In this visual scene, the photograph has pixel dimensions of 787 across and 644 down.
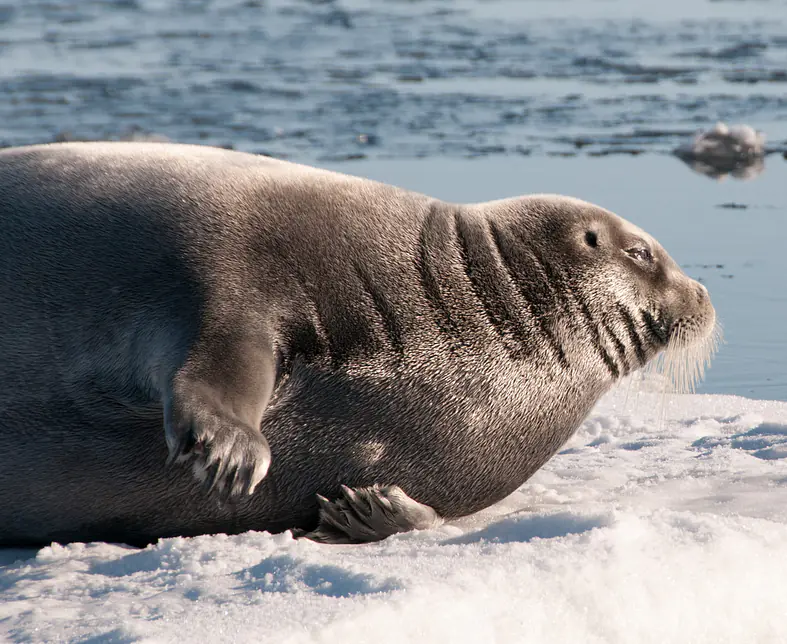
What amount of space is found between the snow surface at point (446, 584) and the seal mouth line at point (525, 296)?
563mm

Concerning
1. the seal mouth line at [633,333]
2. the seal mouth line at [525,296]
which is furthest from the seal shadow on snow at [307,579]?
the seal mouth line at [633,333]

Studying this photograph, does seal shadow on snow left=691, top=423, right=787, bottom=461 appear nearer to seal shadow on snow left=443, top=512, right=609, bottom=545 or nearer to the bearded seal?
the bearded seal

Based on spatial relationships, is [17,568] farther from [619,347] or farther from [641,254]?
[641,254]

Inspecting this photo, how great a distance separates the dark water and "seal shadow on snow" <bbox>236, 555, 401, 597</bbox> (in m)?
3.44

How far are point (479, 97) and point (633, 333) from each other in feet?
30.5

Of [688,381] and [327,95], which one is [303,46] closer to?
[327,95]

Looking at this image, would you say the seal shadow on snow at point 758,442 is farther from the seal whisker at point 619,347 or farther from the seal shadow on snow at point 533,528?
the seal shadow on snow at point 533,528

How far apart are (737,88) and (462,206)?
1028cm

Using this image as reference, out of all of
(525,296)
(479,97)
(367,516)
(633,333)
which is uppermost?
(525,296)

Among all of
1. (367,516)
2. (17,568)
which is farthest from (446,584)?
(17,568)

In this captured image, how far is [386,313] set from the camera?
4.05 metres

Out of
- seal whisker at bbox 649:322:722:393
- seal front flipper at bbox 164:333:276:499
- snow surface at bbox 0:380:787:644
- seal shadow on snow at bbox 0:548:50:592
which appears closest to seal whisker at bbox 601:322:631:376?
seal whisker at bbox 649:322:722:393

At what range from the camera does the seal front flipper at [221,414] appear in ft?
11.1

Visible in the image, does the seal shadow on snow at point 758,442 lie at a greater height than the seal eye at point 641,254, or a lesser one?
lesser
